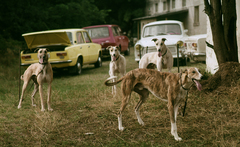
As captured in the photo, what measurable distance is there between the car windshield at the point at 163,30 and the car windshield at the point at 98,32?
156 inches

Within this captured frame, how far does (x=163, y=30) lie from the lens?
1388 centimetres

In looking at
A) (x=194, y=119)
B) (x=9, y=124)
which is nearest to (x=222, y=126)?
(x=194, y=119)

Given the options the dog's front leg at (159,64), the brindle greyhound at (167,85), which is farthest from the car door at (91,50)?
the brindle greyhound at (167,85)

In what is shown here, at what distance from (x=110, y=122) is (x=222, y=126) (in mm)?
1994

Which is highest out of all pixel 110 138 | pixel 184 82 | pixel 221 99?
pixel 184 82

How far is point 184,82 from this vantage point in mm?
4504

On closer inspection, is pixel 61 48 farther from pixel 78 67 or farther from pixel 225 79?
pixel 225 79

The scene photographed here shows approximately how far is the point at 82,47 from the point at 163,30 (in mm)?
4021

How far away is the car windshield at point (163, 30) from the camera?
45.2 ft

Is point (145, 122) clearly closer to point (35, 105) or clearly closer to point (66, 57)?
point (35, 105)

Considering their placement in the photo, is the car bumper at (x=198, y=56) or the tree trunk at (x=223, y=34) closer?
the tree trunk at (x=223, y=34)

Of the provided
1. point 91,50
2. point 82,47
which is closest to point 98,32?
point 91,50

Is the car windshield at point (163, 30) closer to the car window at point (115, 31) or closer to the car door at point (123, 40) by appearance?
the car window at point (115, 31)

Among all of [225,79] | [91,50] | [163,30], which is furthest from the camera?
[163,30]
